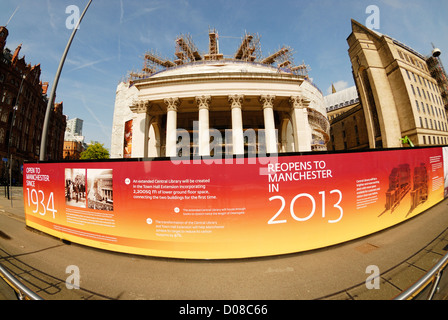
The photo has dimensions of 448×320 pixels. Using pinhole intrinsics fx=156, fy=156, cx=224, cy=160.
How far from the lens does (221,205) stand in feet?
12.5

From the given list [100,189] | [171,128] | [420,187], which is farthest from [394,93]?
[100,189]

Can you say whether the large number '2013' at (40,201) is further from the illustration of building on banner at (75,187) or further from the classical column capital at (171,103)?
the classical column capital at (171,103)

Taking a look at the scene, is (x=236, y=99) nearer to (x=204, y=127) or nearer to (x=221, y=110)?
(x=221, y=110)

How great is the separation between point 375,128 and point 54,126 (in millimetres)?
87685

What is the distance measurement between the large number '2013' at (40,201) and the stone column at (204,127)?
959 centimetres

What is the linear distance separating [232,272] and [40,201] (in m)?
7.12

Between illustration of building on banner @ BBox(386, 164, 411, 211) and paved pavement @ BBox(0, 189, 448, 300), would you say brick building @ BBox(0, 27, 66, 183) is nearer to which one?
paved pavement @ BBox(0, 189, 448, 300)

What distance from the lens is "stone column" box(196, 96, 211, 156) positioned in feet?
46.1

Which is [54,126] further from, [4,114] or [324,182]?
[324,182]

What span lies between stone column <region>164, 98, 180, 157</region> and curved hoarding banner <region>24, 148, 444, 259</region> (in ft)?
33.0

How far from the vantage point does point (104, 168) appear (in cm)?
436

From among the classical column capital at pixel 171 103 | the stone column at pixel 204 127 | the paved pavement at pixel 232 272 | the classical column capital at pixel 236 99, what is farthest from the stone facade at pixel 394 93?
the classical column capital at pixel 171 103

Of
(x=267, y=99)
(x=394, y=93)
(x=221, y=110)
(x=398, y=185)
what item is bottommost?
(x=398, y=185)

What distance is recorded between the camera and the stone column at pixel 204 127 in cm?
1405
